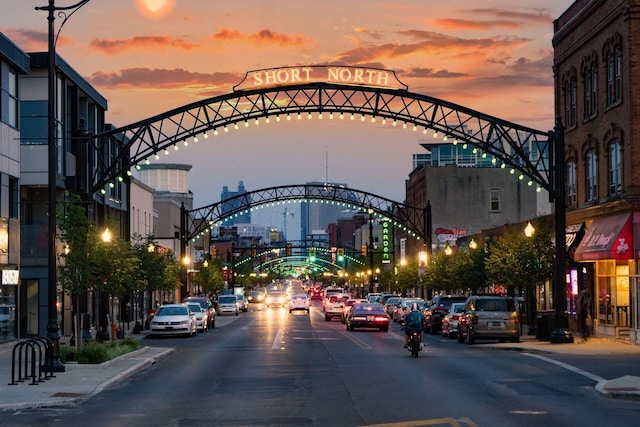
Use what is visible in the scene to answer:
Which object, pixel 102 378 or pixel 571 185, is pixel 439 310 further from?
pixel 102 378

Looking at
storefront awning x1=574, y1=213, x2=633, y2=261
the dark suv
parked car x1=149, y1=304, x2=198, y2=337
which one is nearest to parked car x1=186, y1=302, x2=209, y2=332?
parked car x1=149, y1=304, x2=198, y2=337

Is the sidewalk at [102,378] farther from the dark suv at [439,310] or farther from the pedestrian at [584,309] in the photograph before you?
the dark suv at [439,310]

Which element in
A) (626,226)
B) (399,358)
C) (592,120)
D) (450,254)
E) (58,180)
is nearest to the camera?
(399,358)

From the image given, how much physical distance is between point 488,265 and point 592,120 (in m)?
9.01

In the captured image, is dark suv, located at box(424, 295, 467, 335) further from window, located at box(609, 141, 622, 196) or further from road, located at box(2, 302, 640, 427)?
road, located at box(2, 302, 640, 427)

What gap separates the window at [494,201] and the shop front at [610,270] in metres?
60.7

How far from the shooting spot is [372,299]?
8300cm

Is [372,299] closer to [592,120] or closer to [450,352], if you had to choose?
[592,120]

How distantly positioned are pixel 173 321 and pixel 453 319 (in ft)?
41.0

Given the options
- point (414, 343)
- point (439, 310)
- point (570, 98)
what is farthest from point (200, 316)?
point (414, 343)

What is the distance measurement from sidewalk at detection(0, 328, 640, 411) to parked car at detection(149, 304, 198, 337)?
10.8 metres

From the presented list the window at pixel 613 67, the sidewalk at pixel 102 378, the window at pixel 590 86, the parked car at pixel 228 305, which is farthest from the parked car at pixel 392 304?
the sidewalk at pixel 102 378

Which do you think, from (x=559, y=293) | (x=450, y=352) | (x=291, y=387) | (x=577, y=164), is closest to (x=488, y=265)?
(x=577, y=164)

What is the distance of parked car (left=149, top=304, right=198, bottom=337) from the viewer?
50.8 m
